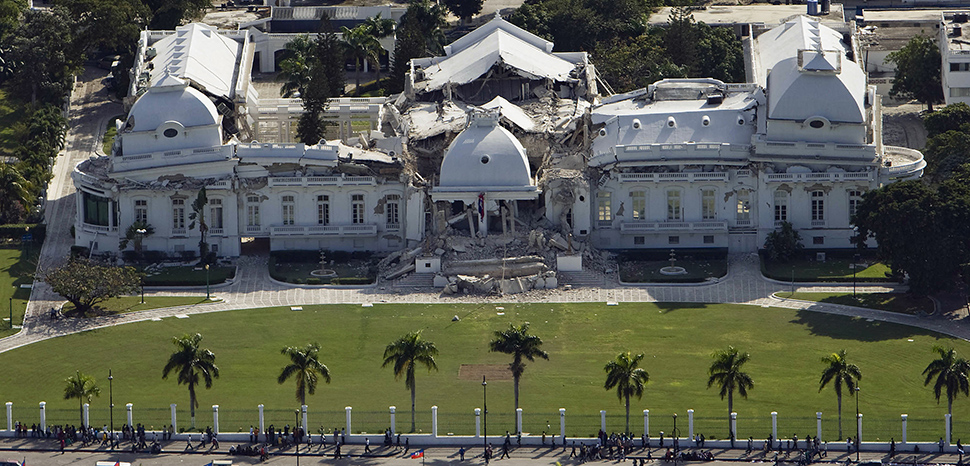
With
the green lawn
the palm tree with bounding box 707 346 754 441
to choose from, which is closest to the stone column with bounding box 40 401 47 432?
the green lawn

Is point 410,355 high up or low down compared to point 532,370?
up

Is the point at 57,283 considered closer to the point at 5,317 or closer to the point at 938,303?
the point at 5,317

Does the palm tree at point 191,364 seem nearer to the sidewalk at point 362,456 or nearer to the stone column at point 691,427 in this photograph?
the sidewalk at point 362,456

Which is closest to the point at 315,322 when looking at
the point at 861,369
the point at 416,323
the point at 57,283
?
the point at 416,323

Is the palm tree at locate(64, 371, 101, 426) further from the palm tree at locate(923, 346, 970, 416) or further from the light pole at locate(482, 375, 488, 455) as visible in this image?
the palm tree at locate(923, 346, 970, 416)

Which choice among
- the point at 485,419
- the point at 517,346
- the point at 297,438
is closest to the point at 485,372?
the point at 517,346

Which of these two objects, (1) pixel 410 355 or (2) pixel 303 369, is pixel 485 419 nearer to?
(1) pixel 410 355
